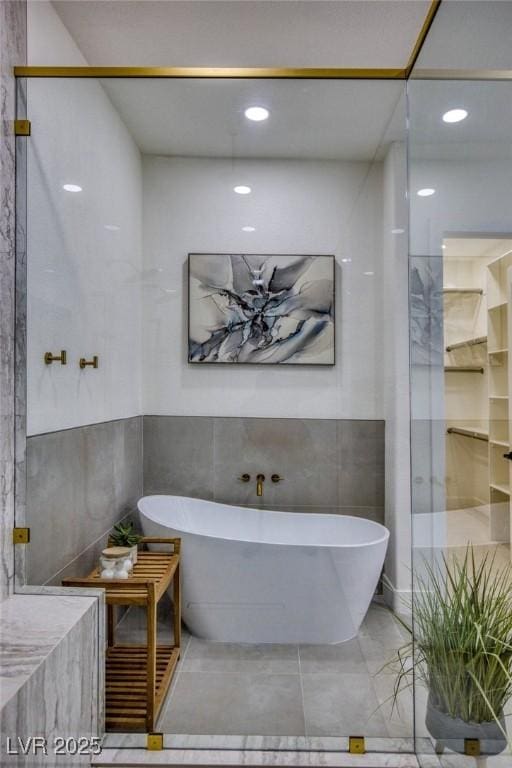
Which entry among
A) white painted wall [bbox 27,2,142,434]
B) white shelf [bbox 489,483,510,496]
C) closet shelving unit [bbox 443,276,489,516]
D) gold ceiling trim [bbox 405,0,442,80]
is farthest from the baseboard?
gold ceiling trim [bbox 405,0,442,80]

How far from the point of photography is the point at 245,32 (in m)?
2.28

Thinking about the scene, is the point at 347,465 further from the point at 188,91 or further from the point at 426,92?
the point at 188,91

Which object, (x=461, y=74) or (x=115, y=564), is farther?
(x=115, y=564)

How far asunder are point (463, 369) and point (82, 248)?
5.03ft

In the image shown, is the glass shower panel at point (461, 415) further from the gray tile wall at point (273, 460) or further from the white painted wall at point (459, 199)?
the gray tile wall at point (273, 460)

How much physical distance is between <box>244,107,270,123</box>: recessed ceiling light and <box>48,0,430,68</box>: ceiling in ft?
1.48

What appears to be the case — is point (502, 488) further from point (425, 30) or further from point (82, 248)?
point (82, 248)

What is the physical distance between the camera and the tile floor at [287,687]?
6.41ft

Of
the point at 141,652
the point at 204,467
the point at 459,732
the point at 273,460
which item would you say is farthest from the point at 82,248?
the point at 459,732

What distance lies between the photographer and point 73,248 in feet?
7.01

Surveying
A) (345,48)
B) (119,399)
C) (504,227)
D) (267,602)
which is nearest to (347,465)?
(267,602)

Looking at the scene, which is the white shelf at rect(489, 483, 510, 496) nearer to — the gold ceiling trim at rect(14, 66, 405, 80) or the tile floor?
the tile floor

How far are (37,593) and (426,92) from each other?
2.29 meters

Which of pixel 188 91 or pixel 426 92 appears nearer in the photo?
pixel 426 92
